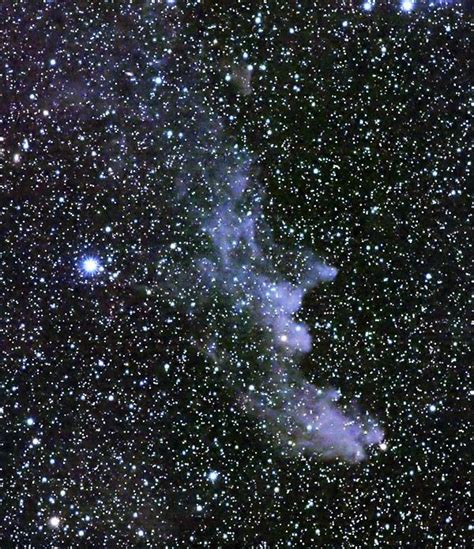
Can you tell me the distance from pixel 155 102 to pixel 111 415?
0.64ft

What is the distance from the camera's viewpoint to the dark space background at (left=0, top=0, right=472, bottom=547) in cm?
43

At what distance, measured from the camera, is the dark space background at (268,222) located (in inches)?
16.9

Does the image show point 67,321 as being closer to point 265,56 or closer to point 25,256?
point 25,256

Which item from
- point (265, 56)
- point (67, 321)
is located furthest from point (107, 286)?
point (265, 56)

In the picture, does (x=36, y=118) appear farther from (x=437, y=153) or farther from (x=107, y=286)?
(x=437, y=153)

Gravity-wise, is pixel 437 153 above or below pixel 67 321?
above

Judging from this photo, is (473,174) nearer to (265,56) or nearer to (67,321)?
(265,56)

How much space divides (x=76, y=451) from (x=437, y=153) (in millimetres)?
292

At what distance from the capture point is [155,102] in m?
0.43

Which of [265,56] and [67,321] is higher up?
[265,56]

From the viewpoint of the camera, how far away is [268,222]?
0.43m

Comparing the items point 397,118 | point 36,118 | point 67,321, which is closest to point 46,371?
point 67,321

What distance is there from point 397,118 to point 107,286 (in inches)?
8.2

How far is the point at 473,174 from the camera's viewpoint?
43 cm
